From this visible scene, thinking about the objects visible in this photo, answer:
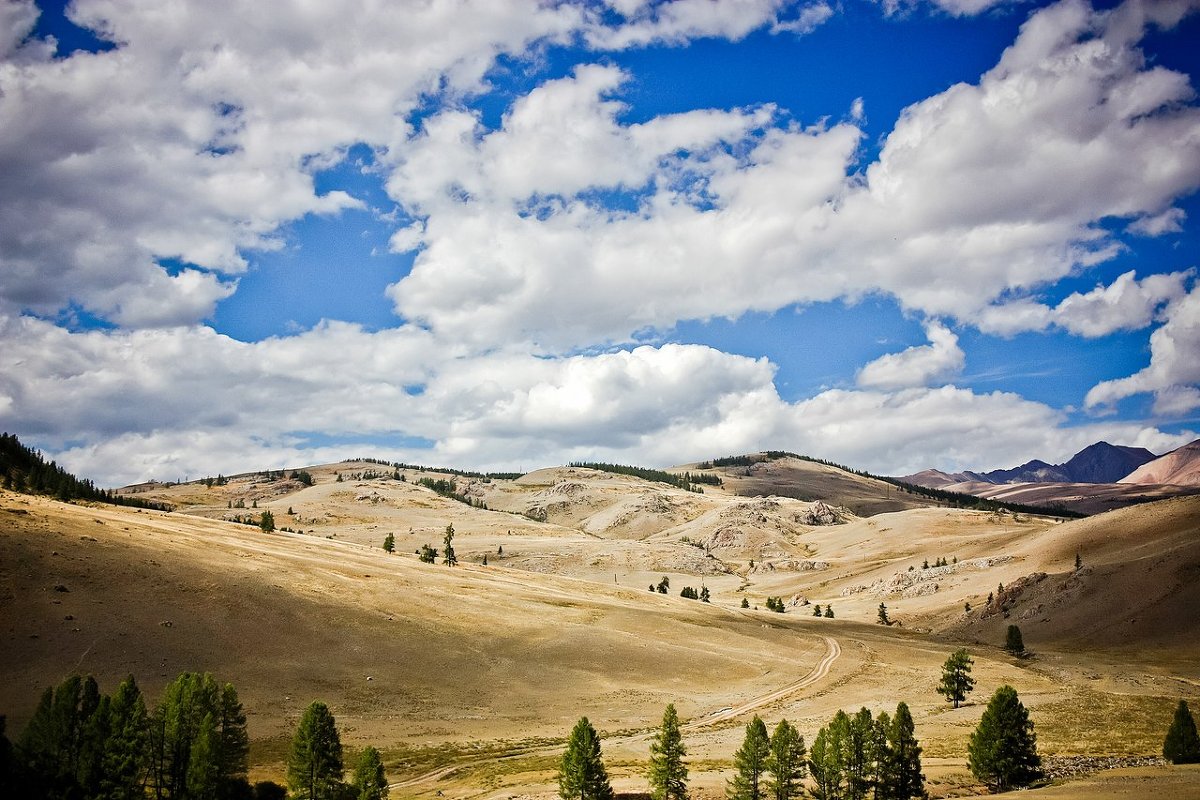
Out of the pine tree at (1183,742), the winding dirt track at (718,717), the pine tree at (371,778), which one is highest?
the pine tree at (1183,742)

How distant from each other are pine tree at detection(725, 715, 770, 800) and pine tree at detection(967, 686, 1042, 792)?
17664mm

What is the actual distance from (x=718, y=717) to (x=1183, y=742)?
4190 centimetres

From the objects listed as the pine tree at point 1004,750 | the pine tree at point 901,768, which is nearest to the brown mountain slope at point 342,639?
the pine tree at point 901,768

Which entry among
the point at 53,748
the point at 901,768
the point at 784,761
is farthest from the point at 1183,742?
the point at 53,748

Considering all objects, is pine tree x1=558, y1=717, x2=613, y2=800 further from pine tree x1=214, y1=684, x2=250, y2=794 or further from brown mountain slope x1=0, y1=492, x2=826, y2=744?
brown mountain slope x1=0, y1=492, x2=826, y2=744

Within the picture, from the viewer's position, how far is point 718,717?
8219cm

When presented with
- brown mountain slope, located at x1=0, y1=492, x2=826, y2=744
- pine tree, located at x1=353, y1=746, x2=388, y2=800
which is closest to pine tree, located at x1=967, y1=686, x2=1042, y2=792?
brown mountain slope, located at x1=0, y1=492, x2=826, y2=744

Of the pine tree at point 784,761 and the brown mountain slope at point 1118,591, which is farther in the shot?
the brown mountain slope at point 1118,591

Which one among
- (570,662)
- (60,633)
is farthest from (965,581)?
(60,633)

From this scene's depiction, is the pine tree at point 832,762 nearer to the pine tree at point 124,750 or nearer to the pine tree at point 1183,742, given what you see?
the pine tree at point 1183,742

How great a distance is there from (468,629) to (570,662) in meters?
15.6

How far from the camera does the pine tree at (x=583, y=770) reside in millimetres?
48312

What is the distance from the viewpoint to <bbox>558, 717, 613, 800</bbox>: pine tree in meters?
48.3

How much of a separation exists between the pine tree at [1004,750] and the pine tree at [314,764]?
47.4 m
